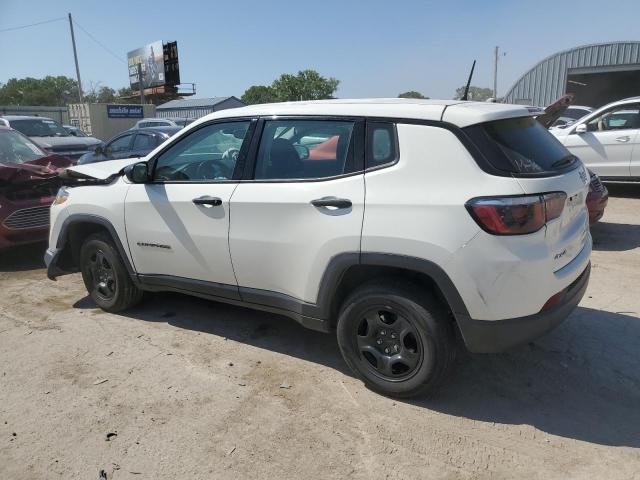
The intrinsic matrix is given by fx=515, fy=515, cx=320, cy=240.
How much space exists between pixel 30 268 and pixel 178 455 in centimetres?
471

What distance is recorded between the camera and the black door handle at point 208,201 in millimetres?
3711

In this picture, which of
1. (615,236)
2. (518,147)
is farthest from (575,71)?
(518,147)

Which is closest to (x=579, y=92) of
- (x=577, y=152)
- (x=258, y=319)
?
(x=577, y=152)

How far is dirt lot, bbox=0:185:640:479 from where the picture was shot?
2.72 meters

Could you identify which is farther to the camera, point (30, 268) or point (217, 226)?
point (30, 268)

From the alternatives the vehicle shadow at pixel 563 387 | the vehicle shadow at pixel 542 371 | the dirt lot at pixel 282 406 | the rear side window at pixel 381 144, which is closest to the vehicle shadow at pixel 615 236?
the dirt lot at pixel 282 406

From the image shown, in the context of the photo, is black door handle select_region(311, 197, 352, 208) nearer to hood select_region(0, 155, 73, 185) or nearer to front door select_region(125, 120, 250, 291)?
front door select_region(125, 120, 250, 291)

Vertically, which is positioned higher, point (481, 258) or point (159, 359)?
point (481, 258)

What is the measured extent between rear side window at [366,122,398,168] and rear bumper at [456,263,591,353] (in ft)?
3.36

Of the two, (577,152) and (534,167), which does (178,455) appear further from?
(577,152)

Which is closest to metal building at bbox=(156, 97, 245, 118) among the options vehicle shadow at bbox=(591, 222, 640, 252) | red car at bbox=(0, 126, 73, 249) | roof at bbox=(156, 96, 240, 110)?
roof at bbox=(156, 96, 240, 110)

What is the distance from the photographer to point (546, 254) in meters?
2.81

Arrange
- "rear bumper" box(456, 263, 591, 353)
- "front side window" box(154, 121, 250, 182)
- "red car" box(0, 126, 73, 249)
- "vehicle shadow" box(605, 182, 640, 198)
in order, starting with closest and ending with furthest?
1. "rear bumper" box(456, 263, 591, 353)
2. "front side window" box(154, 121, 250, 182)
3. "red car" box(0, 126, 73, 249)
4. "vehicle shadow" box(605, 182, 640, 198)

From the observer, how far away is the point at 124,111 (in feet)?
131
